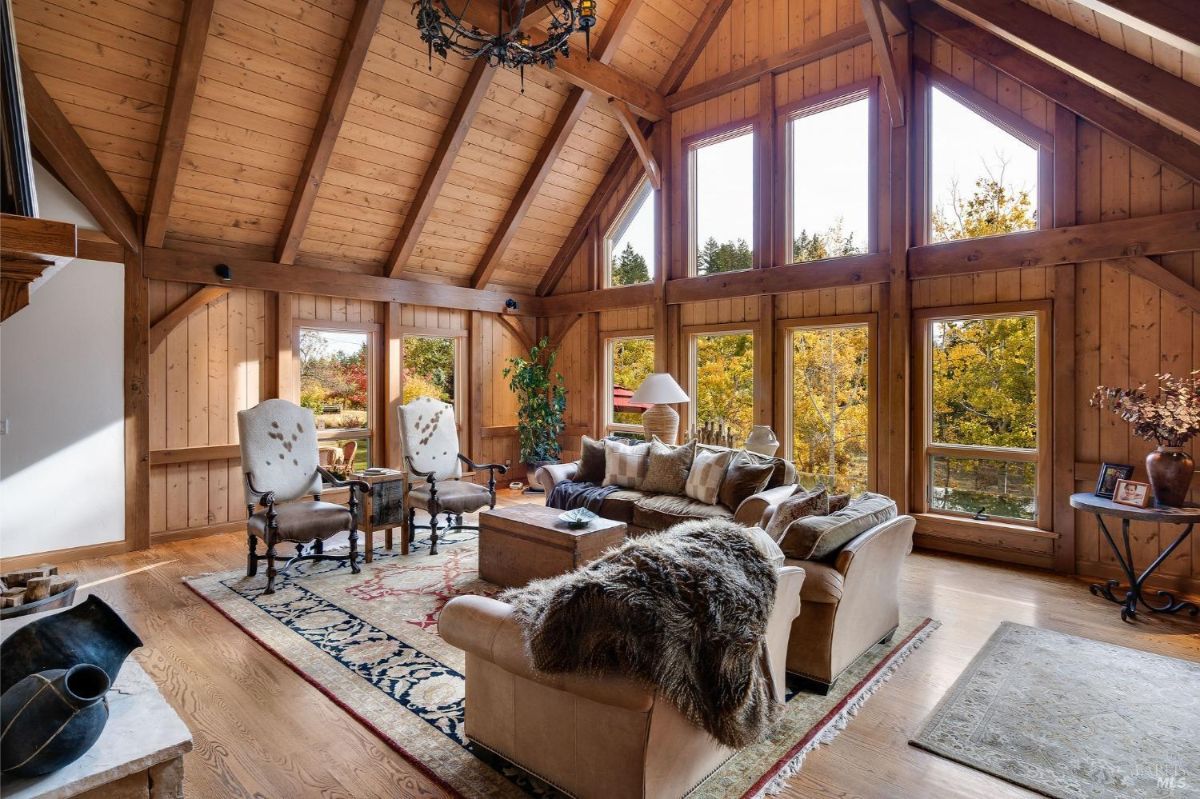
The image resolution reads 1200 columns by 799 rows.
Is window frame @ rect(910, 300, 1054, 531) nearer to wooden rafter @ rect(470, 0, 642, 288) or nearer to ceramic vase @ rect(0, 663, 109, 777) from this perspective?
wooden rafter @ rect(470, 0, 642, 288)

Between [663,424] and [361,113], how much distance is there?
12.7 feet

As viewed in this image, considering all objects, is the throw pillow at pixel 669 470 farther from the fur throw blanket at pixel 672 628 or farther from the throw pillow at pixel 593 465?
the fur throw blanket at pixel 672 628

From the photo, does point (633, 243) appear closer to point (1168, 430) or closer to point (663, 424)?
point (663, 424)

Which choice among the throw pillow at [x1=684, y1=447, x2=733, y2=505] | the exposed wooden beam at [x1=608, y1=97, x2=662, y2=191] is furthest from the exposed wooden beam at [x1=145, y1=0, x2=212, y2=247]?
the throw pillow at [x1=684, y1=447, x2=733, y2=505]

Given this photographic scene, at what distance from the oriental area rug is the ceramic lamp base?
7.23 ft

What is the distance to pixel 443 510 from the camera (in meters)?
5.08

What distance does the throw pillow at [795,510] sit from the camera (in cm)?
302

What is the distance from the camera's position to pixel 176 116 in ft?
14.8

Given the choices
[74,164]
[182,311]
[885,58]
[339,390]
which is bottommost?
[339,390]

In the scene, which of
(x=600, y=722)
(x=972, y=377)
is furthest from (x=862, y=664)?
(x=972, y=377)

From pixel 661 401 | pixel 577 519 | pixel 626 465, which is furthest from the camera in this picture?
pixel 661 401

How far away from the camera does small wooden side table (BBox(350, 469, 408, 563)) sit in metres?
4.85

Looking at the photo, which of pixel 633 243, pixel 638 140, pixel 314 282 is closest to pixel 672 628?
pixel 314 282

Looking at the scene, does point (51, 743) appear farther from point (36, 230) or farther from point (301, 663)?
point (301, 663)
